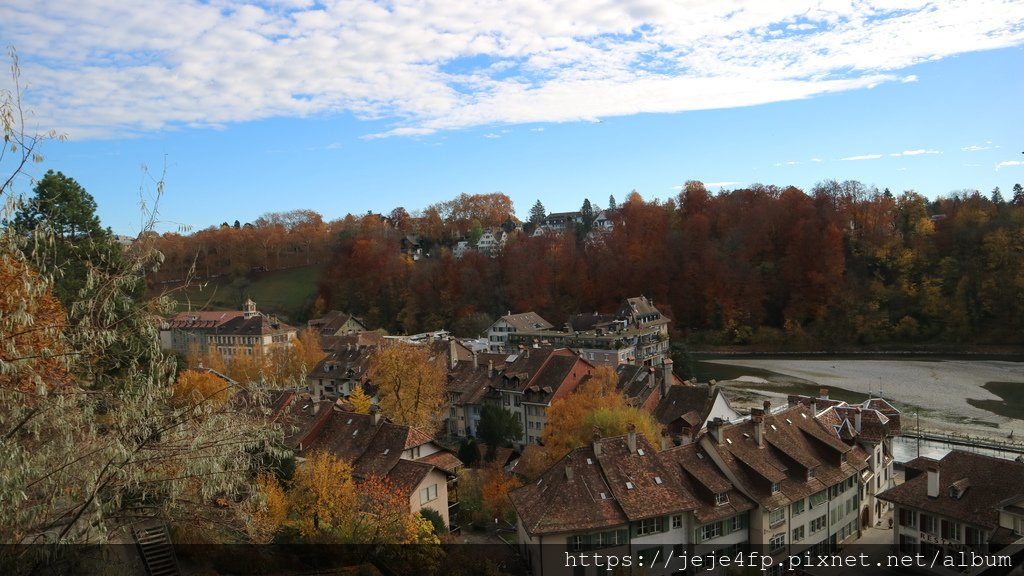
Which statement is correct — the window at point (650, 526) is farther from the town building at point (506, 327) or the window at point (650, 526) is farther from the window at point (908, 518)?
the town building at point (506, 327)

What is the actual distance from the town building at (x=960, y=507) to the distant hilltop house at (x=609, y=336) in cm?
2888

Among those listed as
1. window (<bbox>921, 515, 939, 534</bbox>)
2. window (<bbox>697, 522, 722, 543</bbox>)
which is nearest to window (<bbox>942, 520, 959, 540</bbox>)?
window (<bbox>921, 515, 939, 534</bbox>)

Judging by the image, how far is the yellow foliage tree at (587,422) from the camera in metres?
22.2

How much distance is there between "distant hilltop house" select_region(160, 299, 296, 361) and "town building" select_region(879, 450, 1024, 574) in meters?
46.9

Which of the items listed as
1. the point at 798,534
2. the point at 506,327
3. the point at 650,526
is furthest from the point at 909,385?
the point at 650,526

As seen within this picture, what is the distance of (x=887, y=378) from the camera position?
45188mm

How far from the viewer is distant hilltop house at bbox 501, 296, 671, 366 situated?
52.1 meters

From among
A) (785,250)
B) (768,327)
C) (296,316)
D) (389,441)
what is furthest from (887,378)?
(296,316)

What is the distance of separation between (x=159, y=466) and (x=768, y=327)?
62695 millimetres

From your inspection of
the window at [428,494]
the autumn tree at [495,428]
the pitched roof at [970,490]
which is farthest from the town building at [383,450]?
the pitched roof at [970,490]

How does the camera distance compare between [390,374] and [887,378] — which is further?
[887,378]

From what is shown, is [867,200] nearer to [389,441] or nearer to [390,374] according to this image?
[390,374]

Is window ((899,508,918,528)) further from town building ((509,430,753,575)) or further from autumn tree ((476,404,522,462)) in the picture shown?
autumn tree ((476,404,522,462))

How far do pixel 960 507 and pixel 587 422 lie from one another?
34.0ft
